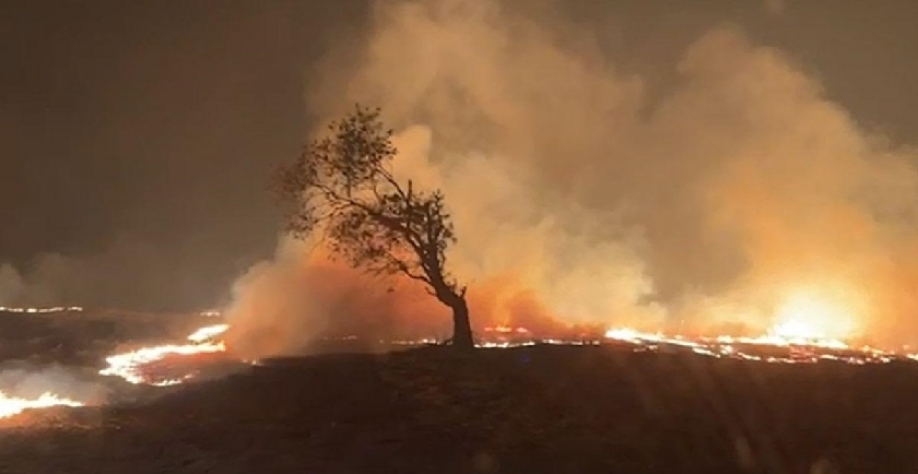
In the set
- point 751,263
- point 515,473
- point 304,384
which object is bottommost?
point 515,473

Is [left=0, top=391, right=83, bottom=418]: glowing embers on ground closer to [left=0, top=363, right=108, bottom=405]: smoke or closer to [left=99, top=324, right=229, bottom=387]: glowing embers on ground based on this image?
[left=0, top=363, right=108, bottom=405]: smoke

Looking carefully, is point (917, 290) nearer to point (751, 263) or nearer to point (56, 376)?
point (751, 263)

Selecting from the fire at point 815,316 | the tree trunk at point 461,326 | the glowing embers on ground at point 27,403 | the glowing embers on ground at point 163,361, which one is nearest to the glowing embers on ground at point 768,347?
the fire at point 815,316

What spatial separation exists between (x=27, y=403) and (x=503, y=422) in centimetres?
1948

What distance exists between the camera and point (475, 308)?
2625 inches

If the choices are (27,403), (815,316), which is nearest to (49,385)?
(27,403)

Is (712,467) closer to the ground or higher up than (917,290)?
closer to the ground

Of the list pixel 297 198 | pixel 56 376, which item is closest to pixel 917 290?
pixel 297 198

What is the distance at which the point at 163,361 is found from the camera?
50406 millimetres

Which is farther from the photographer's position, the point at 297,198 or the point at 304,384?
the point at 297,198

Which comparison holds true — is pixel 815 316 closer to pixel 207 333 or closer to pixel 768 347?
pixel 768 347

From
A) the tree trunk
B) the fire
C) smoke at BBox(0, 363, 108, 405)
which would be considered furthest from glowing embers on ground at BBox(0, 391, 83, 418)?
the fire

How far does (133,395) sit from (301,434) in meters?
11.9

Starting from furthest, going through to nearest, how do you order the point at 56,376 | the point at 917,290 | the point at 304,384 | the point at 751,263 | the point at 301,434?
the point at 751,263, the point at 917,290, the point at 56,376, the point at 304,384, the point at 301,434
